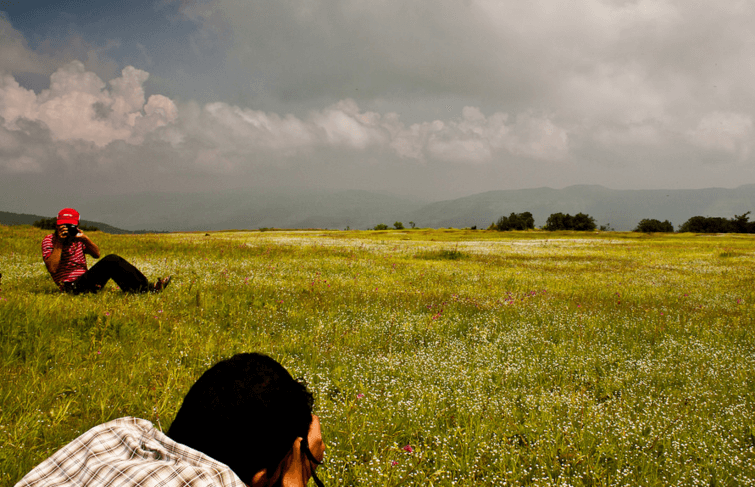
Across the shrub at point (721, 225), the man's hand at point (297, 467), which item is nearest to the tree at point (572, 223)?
the shrub at point (721, 225)

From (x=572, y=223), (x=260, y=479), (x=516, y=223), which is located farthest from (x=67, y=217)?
(x=572, y=223)

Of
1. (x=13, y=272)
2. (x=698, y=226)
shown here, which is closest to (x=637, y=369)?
(x=13, y=272)

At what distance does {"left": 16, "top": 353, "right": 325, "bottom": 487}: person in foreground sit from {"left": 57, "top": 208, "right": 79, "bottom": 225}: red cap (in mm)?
7864

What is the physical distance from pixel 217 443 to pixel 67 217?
27.9ft

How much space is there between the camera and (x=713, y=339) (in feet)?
23.3

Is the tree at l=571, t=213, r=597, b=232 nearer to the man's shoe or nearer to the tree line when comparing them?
the tree line

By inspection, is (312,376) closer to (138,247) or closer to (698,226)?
(138,247)

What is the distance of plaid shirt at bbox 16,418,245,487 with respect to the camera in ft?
5.16

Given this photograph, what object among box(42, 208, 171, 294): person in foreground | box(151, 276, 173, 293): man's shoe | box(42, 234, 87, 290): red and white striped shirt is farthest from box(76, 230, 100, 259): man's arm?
box(151, 276, 173, 293): man's shoe

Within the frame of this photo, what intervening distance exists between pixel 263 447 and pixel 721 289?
17.1 metres

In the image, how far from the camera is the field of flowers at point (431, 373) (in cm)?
336

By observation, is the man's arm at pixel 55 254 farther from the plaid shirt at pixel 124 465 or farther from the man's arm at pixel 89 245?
the plaid shirt at pixel 124 465

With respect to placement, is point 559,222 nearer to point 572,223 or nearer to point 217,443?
point 572,223

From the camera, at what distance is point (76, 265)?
819 cm
